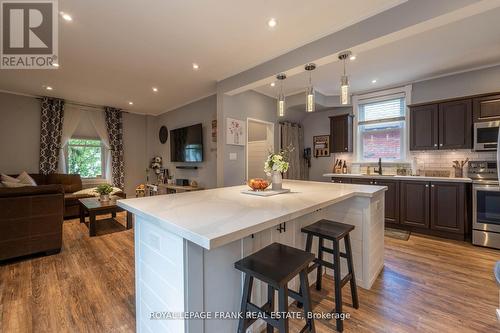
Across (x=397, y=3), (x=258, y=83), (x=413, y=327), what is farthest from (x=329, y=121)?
(x=413, y=327)

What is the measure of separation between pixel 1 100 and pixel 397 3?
275 inches

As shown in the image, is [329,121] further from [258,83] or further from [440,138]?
[258,83]

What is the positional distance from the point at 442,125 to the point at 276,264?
13.0ft

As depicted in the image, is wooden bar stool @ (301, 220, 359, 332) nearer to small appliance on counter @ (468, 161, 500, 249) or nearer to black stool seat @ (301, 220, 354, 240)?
black stool seat @ (301, 220, 354, 240)

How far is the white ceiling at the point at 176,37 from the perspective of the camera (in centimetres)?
199

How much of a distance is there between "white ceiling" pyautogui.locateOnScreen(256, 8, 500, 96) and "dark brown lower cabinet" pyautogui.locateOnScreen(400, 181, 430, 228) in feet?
6.01

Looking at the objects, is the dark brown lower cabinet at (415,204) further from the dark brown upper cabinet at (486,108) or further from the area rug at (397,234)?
the dark brown upper cabinet at (486,108)

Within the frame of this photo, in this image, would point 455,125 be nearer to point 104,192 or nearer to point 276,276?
point 276,276

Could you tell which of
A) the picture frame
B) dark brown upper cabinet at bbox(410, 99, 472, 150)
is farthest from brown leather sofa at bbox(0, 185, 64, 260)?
dark brown upper cabinet at bbox(410, 99, 472, 150)

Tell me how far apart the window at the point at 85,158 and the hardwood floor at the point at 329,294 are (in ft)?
11.0

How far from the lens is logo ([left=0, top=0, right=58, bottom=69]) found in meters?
2.07

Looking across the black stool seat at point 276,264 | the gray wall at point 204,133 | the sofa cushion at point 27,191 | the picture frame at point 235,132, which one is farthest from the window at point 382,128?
the sofa cushion at point 27,191

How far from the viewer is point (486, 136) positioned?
123 inches

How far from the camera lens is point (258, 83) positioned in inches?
128
